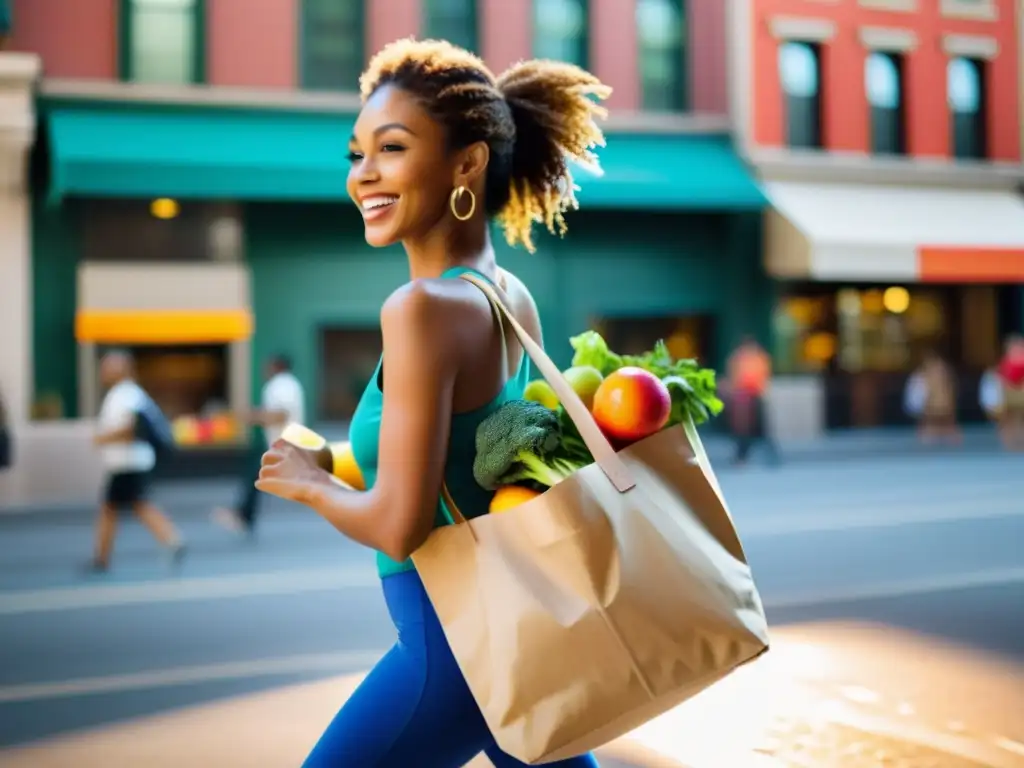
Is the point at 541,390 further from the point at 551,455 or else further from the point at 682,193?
the point at 682,193

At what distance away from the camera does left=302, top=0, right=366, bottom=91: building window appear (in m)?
20.0

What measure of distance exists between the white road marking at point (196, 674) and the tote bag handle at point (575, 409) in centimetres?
448

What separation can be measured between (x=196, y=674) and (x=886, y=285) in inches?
795

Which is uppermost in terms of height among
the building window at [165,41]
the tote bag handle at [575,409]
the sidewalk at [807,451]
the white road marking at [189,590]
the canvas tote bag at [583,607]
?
the building window at [165,41]

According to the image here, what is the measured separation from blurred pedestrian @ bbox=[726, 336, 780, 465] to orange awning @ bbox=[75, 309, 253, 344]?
25.1ft

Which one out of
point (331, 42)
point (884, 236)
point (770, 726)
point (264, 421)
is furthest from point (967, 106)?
point (770, 726)

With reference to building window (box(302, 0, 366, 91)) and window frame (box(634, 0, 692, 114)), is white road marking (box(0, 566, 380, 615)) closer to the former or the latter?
building window (box(302, 0, 366, 91))

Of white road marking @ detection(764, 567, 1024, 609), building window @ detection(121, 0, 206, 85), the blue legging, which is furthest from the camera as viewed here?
building window @ detection(121, 0, 206, 85)

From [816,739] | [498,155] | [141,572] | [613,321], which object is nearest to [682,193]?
[613,321]

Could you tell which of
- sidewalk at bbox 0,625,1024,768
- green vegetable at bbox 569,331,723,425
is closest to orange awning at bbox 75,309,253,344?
sidewalk at bbox 0,625,1024,768

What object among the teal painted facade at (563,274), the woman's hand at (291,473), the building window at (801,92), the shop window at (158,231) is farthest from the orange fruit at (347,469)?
the building window at (801,92)

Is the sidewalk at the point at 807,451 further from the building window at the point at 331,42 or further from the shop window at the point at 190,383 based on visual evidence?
the building window at the point at 331,42

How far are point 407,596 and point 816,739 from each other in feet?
10.5

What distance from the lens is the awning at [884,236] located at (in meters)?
21.2
